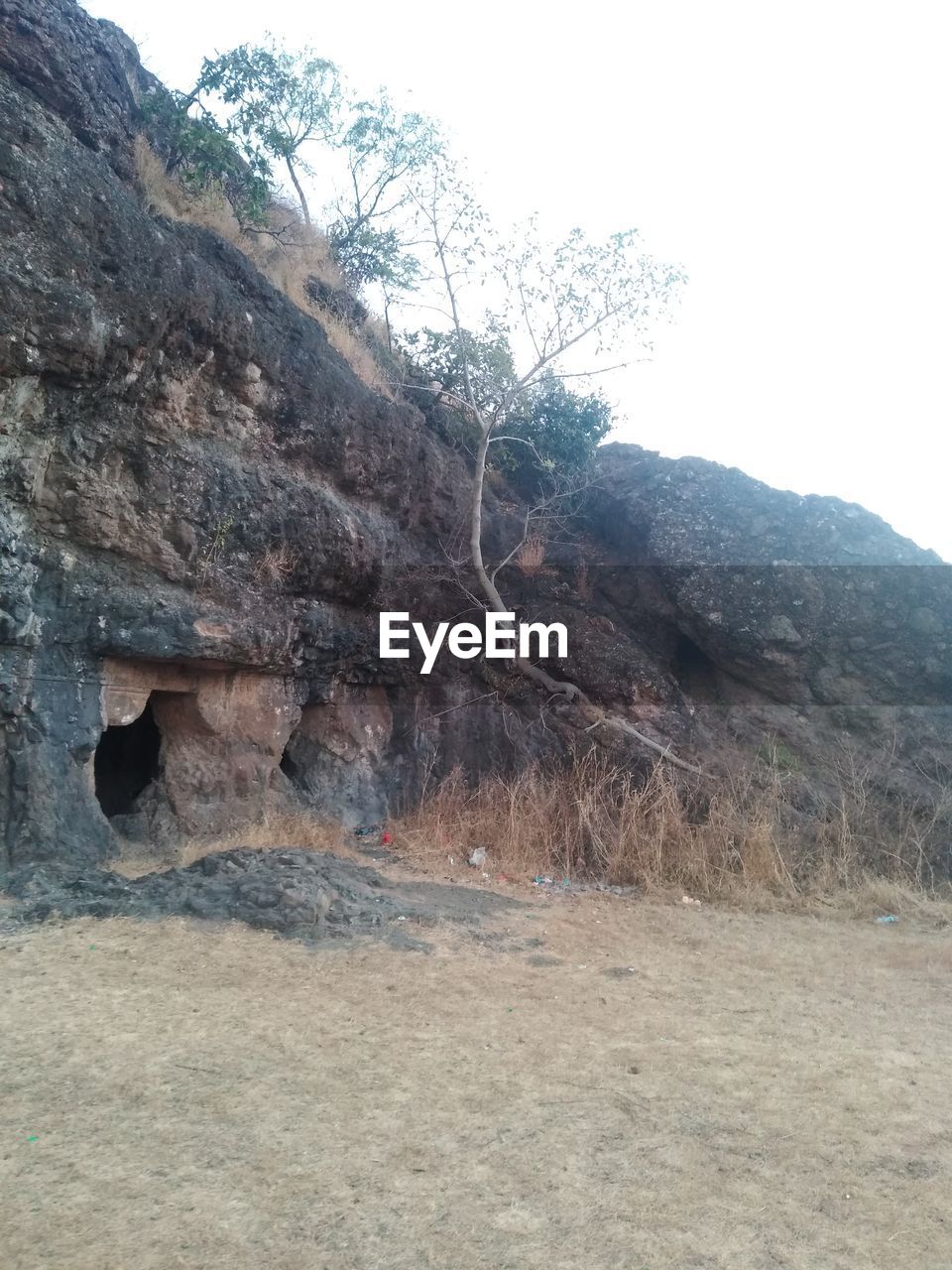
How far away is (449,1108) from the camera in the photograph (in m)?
3.05

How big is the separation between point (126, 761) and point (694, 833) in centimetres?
506

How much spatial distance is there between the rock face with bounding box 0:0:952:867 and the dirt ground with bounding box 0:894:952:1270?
244 centimetres

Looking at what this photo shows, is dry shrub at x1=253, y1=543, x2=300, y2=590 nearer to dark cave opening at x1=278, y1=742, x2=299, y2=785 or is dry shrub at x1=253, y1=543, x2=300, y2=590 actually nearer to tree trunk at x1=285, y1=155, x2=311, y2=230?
dark cave opening at x1=278, y1=742, x2=299, y2=785

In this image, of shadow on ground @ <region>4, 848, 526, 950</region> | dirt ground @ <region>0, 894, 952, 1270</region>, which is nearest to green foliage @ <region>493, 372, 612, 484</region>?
shadow on ground @ <region>4, 848, 526, 950</region>

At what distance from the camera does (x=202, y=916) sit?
16.9ft

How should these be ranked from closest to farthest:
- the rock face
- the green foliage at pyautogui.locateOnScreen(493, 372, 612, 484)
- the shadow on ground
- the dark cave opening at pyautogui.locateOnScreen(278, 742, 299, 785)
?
the shadow on ground
the rock face
the dark cave opening at pyautogui.locateOnScreen(278, 742, 299, 785)
the green foliage at pyautogui.locateOnScreen(493, 372, 612, 484)

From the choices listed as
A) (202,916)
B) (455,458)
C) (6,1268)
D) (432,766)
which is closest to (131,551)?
(202,916)

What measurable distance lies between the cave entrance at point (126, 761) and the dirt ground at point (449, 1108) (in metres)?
3.34

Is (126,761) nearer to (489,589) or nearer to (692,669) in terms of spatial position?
(489,589)

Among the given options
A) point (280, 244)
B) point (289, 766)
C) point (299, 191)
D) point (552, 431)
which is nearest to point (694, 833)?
point (289, 766)

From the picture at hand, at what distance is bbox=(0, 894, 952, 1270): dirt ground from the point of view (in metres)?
2.26

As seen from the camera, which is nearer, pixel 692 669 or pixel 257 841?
pixel 257 841

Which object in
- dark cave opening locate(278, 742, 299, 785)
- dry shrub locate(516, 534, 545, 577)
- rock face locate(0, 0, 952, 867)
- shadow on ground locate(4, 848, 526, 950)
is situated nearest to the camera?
shadow on ground locate(4, 848, 526, 950)

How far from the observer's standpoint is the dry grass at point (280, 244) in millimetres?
8078
